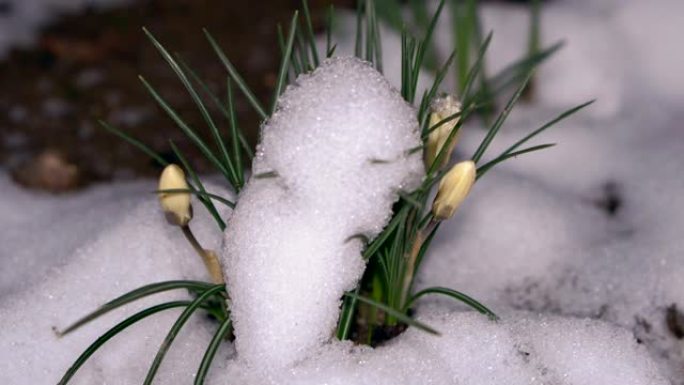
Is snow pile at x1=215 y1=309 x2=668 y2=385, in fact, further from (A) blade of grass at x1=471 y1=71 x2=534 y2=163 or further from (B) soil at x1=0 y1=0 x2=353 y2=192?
(B) soil at x1=0 y1=0 x2=353 y2=192

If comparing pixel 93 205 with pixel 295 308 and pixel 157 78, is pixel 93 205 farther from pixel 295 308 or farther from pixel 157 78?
pixel 295 308

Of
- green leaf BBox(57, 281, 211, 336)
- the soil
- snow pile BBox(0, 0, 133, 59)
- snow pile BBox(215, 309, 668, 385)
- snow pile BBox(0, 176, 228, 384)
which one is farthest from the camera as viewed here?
snow pile BBox(0, 0, 133, 59)

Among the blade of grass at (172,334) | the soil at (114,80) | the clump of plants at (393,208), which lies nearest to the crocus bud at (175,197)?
the clump of plants at (393,208)

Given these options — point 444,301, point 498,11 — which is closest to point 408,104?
point 444,301

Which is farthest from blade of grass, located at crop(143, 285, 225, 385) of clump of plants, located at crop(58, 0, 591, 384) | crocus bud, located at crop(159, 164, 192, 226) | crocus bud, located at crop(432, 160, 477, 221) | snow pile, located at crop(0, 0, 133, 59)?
snow pile, located at crop(0, 0, 133, 59)

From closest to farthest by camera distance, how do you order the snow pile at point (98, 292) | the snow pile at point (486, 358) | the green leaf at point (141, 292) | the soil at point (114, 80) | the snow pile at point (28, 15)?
the green leaf at point (141, 292), the snow pile at point (486, 358), the snow pile at point (98, 292), the soil at point (114, 80), the snow pile at point (28, 15)

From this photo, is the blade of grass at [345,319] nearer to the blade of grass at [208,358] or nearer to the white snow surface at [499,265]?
the white snow surface at [499,265]
